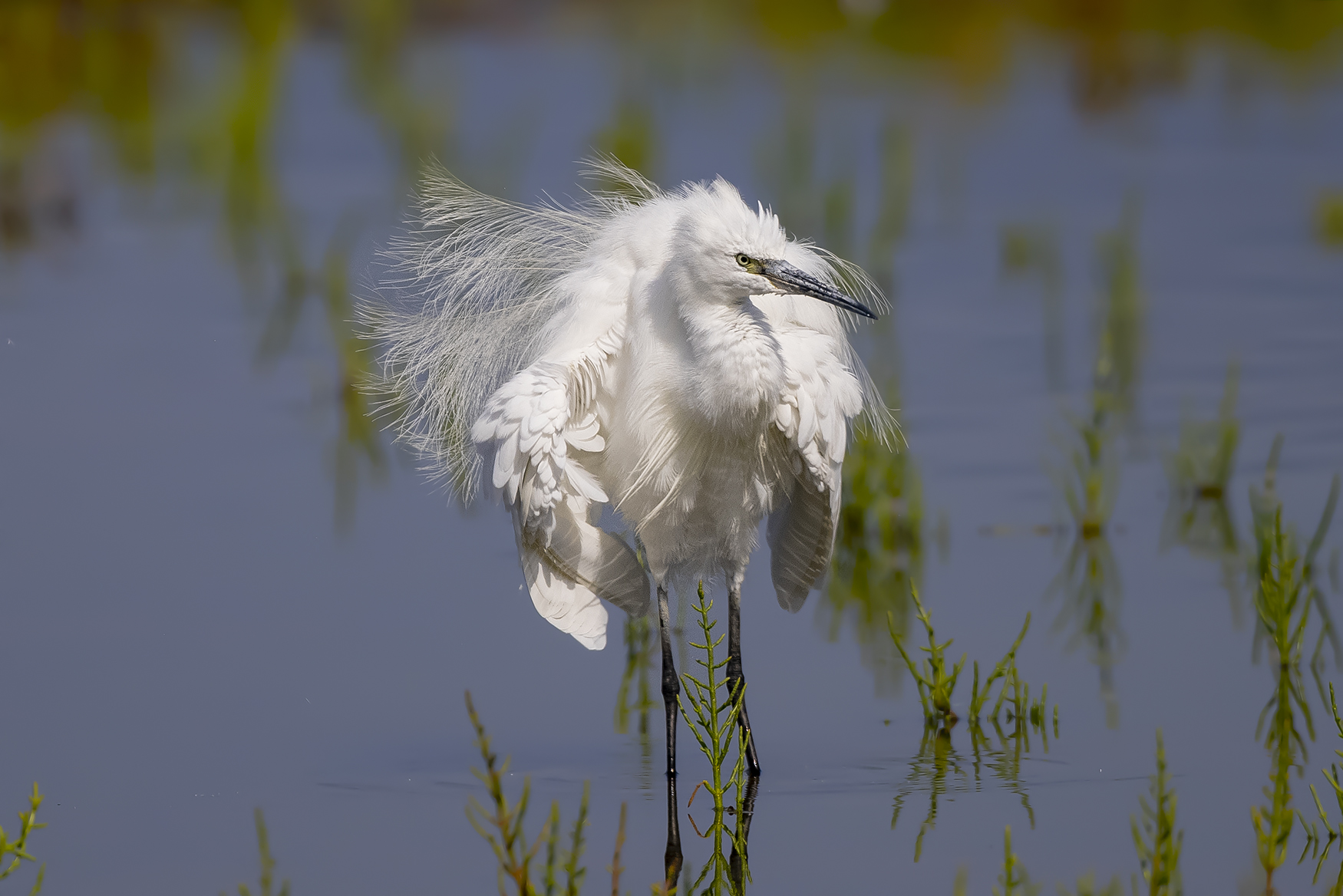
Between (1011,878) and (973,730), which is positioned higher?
(973,730)

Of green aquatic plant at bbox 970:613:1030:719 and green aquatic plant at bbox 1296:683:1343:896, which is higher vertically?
green aquatic plant at bbox 970:613:1030:719

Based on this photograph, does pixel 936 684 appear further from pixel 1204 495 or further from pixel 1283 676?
pixel 1204 495

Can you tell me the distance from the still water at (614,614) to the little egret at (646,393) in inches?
18.0

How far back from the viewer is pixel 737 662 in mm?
4609

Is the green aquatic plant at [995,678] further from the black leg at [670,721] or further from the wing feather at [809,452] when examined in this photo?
the black leg at [670,721]

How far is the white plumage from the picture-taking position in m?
4.16

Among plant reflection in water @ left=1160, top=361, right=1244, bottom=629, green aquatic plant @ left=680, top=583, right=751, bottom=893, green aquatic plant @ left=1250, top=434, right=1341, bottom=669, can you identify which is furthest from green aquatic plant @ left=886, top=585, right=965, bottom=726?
plant reflection in water @ left=1160, top=361, right=1244, bottom=629

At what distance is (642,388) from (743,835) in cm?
117

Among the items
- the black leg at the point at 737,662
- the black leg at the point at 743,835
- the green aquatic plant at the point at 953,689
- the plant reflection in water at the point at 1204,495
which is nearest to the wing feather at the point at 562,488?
the black leg at the point at 737,662

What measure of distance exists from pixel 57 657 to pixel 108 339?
3526 mm

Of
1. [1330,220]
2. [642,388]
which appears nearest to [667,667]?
[642,388]

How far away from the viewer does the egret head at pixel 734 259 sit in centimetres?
405

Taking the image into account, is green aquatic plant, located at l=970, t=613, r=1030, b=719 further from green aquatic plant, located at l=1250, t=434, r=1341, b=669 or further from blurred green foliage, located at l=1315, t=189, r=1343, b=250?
blurred green foliage, located at l=1315, t=189, r=1343, b=250

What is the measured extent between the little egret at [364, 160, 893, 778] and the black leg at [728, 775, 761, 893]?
0.08m
